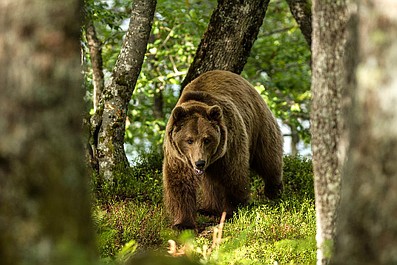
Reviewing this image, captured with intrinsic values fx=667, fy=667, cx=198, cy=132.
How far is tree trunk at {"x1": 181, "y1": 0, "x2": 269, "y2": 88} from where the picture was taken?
38.6 ft

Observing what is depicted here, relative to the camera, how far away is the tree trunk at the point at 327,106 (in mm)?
4590

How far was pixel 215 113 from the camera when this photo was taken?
9.08 metres

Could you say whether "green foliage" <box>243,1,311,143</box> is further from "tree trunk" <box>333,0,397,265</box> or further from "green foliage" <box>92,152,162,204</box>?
"tree trunk" <box>333,0,397,265</box>

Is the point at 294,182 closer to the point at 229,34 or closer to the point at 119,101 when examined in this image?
the point at 229,34

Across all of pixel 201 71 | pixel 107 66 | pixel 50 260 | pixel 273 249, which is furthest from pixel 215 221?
pixel 107 66

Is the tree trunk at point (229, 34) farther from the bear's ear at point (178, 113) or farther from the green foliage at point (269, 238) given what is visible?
the green foliage at point (269, 238)

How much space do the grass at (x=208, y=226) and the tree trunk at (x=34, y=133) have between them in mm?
731

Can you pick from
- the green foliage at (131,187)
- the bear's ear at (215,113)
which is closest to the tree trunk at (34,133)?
the bear's ear at (215,113)

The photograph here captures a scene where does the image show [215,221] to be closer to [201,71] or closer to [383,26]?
[201,71]

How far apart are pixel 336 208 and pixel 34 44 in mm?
2403

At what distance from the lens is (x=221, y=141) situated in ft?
30.3

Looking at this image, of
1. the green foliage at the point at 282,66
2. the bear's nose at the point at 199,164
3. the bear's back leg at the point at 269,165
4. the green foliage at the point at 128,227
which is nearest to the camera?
the green foliage at the point at 128,227

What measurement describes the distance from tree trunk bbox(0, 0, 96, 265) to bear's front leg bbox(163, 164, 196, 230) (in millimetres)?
5606

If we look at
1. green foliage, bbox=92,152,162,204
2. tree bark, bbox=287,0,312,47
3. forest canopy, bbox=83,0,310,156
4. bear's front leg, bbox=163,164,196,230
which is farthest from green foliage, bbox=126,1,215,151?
bear's front leg, bbox=163,164,196,230
